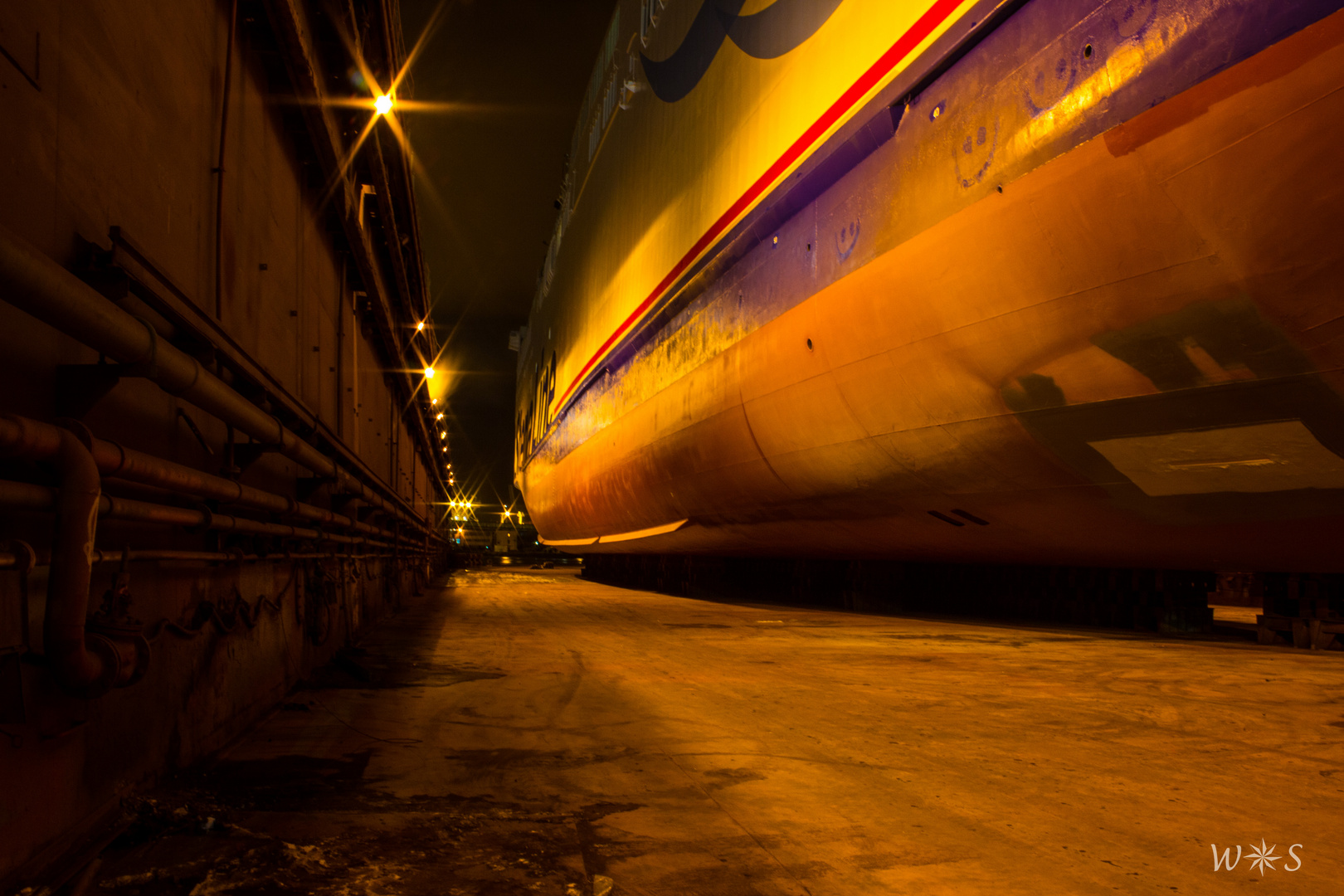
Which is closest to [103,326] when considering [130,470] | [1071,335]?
[130,470]

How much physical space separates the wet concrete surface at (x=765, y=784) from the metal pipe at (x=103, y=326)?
1.80m

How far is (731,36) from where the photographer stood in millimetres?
13508

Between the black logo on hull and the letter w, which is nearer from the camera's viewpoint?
the letter w

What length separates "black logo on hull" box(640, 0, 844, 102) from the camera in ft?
35.5

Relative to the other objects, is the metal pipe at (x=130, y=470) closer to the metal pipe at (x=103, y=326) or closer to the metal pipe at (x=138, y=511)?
the metal pipe at (x=138, y=511)

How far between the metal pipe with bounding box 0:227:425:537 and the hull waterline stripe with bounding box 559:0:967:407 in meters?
7.05

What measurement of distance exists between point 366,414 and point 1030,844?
477 inches

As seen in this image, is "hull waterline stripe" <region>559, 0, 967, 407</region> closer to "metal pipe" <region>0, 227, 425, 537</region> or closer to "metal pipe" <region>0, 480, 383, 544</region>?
"metal pipe" <region>0, 227, 425, 537</region>

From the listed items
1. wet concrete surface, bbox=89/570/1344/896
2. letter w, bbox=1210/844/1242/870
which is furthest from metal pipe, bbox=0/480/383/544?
letter w, bbox=1210/844/1242/870

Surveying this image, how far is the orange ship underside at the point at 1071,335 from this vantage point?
576cm

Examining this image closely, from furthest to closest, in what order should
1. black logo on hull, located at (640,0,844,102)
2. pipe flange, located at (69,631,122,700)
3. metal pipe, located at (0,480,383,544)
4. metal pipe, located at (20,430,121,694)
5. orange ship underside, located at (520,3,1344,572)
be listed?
1. black logo on hull, located at (640,0,844,102)
2. orange ship underside, located at (520,3,1344,572)
3. pipe flange, located at (69,631,122,700)
4. metal pipe, located at (20,430,121,694)
5. metal pipe, located at (0,480,383,544)

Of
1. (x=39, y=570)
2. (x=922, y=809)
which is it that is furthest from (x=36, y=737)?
(x=922, y=809)

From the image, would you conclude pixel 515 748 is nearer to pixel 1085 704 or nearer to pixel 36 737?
pixel 36 737

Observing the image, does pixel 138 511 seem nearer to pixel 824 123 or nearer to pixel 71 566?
pixel 71 566
